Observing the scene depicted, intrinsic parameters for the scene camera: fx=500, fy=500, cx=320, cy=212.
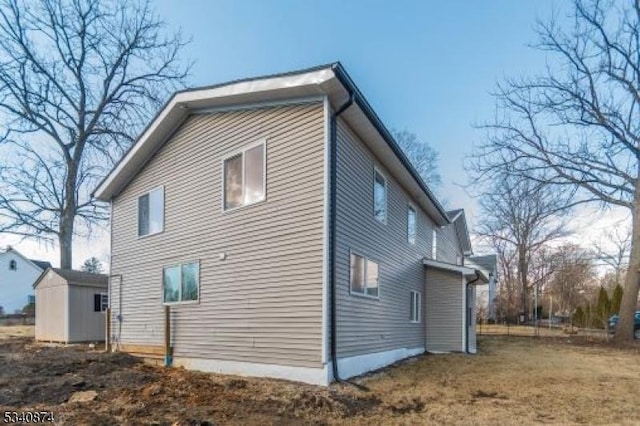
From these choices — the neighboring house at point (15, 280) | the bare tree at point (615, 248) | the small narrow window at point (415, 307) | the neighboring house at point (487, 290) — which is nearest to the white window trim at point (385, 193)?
the small narrow window at point (415, 307)

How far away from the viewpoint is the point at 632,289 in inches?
797

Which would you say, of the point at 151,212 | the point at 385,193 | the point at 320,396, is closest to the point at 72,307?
the point at 151,212

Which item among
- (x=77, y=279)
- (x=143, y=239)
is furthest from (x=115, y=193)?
(x=77, y=279)

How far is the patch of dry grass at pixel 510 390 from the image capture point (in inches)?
276

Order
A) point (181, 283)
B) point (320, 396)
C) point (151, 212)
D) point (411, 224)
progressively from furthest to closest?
point (411, 224) → point (151, 212) → point (181, 283) → point (320, 396)

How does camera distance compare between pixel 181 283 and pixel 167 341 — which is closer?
pixel 167 341

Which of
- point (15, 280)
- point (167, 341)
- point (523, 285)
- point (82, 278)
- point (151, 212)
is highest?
point (151, 212)

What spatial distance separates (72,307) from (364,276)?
43.5 ft

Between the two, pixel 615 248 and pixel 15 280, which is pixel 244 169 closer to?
pixel 615 248

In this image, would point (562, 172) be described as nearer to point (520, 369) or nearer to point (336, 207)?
point (520, 369)

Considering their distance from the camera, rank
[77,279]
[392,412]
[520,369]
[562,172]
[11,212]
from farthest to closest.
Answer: [11,212], [562,172], [77,279], [520,369], [392,412]

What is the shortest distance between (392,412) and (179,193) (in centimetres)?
754

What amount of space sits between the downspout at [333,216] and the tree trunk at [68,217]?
19620 millimetres

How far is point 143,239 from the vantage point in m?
13.5
